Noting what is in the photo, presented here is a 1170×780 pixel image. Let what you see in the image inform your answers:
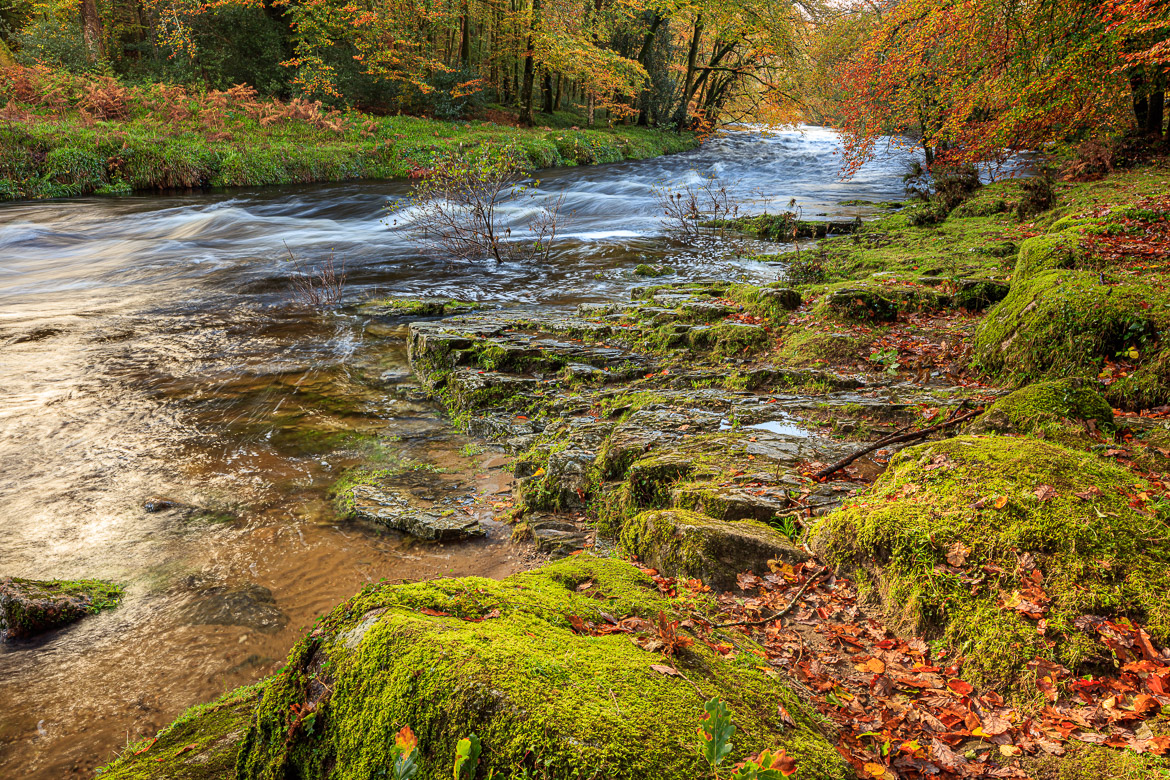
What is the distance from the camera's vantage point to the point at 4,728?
3.28m

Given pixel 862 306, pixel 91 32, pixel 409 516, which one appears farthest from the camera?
pixel 91 32

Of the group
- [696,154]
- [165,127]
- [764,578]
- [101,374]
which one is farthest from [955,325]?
[696,154]

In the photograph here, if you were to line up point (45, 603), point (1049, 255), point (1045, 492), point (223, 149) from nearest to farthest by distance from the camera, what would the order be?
point (1045, 492) → point (45, 603) → point (1049, 255) → point (223, 149)

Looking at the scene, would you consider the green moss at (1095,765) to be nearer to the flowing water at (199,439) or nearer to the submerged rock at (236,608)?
the flowing water at (199,439)

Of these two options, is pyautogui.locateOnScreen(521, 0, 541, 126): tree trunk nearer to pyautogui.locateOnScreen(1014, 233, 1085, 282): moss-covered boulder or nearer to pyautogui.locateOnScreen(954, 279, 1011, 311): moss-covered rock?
pyautogui.locateOnScreen(954, 279, 1011, 311): moss-covered rock

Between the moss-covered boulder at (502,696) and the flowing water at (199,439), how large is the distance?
2081mm

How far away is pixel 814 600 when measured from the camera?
3.14 metres

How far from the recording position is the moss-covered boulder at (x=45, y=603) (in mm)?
3947

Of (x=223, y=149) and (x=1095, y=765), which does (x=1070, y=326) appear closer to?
(x=1095, y=765)

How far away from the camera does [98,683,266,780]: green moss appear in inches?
90.8

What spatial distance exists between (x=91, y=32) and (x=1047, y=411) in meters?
33.1

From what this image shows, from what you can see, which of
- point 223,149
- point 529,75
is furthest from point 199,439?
point 529,75

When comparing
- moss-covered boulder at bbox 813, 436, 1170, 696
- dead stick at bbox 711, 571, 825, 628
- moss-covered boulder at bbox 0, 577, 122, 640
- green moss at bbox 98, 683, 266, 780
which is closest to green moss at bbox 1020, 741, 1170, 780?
moss-covered boulder at bbox 813, 436, 1170, 696

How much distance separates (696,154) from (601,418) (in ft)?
94.0
